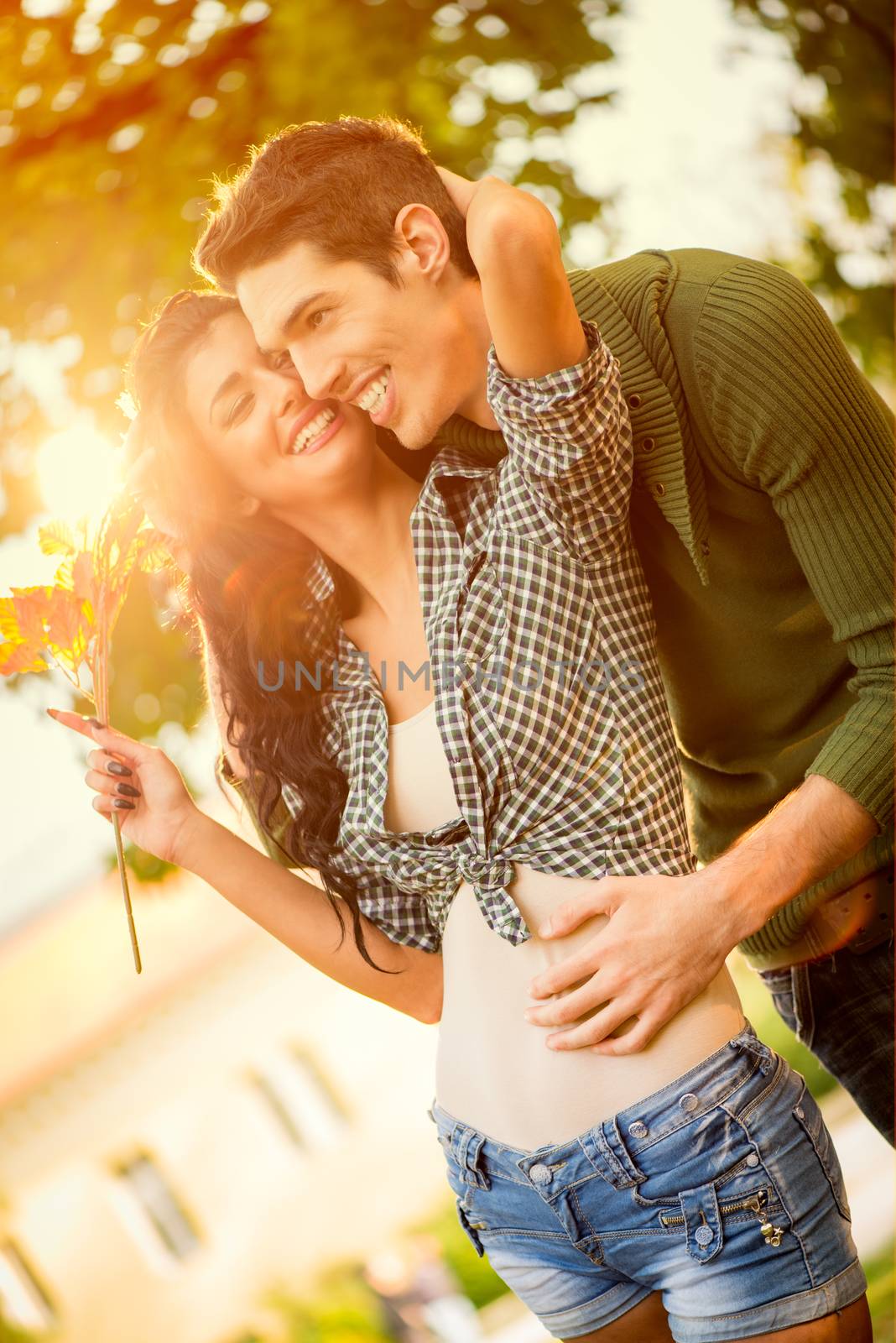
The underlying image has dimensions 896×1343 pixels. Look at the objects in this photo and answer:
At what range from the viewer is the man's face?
1056mm

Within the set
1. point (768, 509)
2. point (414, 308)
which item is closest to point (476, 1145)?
point (768, 509)

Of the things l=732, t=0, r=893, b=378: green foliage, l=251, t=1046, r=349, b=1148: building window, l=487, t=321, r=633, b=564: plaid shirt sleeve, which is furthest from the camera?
l=251, t=1046, r=349, b=1148: building window

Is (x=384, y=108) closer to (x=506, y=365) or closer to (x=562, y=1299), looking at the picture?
(x=506, y=365)

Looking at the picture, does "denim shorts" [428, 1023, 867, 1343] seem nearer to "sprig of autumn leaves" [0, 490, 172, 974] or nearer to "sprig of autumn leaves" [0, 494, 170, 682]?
"sprig of autumn leaves" [0, 490, 172, 974]

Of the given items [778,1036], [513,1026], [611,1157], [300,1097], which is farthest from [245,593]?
[300,1097]

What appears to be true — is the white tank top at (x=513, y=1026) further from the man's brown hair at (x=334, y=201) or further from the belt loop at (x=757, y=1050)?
the man's brown hair at (x=334, y=201)

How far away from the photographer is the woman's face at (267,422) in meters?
1.13

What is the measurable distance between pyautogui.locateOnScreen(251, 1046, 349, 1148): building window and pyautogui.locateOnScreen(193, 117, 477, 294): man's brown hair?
3.99 m

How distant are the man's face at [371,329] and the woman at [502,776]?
0.03 metres

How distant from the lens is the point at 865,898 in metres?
1.24

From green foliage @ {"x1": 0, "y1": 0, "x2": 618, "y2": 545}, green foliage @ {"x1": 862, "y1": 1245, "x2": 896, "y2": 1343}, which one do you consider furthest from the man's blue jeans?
green foliage @ {"x1": 862, "y1": 1245, "x2": 896, "y2": 1343}

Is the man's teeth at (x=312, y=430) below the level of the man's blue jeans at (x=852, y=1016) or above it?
above

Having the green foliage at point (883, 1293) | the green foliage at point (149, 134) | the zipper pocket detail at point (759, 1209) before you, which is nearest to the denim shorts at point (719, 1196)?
the zipper pocket detail at point (759, 1209)

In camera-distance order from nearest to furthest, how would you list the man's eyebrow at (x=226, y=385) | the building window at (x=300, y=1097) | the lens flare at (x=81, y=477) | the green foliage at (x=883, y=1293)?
the man's eyebrow at (x=226, y=385) → the lens flare at (x=81, y=477) → the green foliage at (x=883, y=1293) → the building window at (x=300, y=1097)
